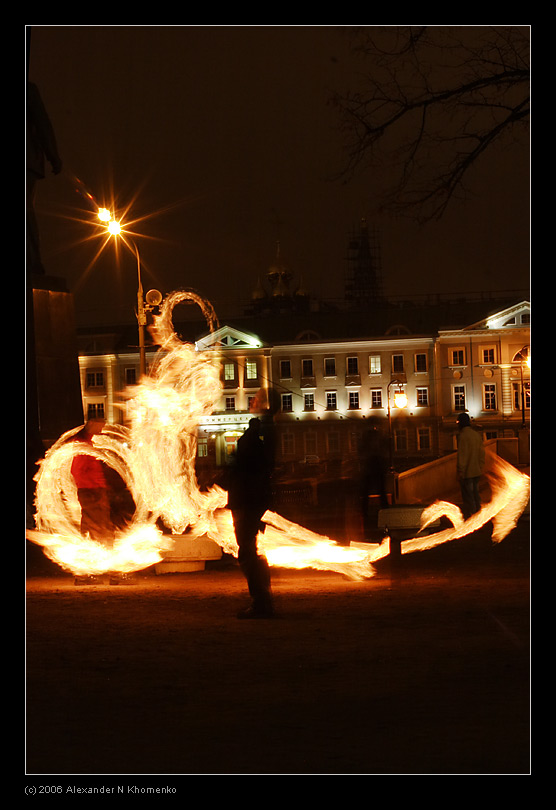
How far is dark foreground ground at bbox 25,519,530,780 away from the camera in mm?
5387

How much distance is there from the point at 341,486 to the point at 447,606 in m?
20.6

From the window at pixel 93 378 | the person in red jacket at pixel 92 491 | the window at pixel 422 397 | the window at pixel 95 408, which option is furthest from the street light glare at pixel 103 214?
the window at pixel 93 378

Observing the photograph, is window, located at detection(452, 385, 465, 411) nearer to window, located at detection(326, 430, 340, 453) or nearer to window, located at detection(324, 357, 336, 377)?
window, located at detection(326, 430, 340, 453)

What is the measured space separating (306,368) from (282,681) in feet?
261

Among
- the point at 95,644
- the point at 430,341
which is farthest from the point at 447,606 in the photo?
the point at 430,341

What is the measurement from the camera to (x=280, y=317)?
88.2 meters

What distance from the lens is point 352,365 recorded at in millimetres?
86375

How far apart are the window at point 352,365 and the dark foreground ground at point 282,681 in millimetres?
74648

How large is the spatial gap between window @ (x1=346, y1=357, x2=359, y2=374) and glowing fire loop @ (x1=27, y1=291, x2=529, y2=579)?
6824cm

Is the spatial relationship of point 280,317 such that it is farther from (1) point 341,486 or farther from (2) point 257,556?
(2) point 257,556

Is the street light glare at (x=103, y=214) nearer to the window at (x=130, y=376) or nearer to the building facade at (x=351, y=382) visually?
the building facade at (x=351, y=382)

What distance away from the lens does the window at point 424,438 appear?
273 feet

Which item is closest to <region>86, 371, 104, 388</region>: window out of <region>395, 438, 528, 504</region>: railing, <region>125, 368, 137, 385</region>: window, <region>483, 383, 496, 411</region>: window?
<region>125, 368, 137, 385</region>: window

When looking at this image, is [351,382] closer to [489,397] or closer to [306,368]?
[306,368]
